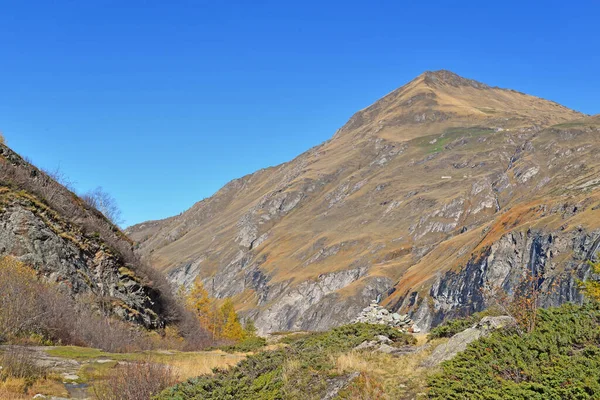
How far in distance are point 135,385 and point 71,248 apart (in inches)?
888

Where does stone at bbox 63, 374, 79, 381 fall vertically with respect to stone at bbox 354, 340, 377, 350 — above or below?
above

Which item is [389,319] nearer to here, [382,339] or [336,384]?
[382,339]

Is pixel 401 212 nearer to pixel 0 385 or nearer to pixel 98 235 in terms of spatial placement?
pixel 98 235

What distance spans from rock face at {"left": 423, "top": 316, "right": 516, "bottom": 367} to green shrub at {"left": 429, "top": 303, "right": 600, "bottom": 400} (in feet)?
2.95

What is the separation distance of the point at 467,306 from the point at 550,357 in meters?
84.5

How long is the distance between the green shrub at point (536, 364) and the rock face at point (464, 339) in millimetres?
898

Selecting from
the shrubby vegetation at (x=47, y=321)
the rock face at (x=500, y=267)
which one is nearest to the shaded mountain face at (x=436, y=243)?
the rock face at (x=500, y=267)

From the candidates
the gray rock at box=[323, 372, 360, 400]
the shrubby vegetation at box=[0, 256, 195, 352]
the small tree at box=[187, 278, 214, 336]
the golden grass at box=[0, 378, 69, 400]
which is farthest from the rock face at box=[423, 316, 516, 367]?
the small tree at box=[187, 278, 214, 336]

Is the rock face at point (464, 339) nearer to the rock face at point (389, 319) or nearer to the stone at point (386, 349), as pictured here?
the stone at point (386, 349)

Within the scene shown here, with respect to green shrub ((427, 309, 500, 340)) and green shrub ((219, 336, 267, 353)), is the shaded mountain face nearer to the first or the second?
green shrub ((219, 336, 267, 353))

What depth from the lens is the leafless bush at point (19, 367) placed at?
38.1 ft

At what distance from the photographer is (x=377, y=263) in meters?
137

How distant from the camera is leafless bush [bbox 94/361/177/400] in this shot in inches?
417

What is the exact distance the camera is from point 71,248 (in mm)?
30688
